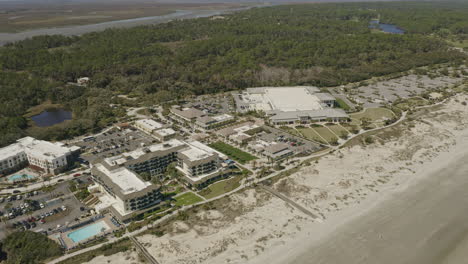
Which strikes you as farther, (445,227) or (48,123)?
(48,123)

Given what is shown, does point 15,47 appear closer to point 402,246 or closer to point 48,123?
point 48,123

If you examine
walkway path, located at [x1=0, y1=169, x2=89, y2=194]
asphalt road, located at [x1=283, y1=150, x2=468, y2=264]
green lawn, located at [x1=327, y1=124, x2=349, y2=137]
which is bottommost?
walkway path, located at [x1=0, y1=169, x2=89, y2=194]

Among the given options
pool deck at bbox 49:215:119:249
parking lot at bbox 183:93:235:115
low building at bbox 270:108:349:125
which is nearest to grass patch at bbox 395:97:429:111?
low building at bbox 270:108:349:125

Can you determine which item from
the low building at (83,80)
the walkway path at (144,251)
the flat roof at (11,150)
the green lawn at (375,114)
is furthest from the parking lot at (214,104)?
the walkway path at (144,251)

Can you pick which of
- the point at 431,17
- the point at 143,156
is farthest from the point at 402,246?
the point at 431,17

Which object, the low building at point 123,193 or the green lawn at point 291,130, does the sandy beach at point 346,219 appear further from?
the green lawn at point 291,130

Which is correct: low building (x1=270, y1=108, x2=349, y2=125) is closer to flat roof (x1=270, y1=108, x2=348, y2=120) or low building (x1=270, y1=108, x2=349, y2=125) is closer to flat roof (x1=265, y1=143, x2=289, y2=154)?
flat roof (x1=270, y1=108, x2=348, y2=120)

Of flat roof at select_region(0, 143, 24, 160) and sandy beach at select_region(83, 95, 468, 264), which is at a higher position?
flat roof at select_region(0, 143, 24, 160)
